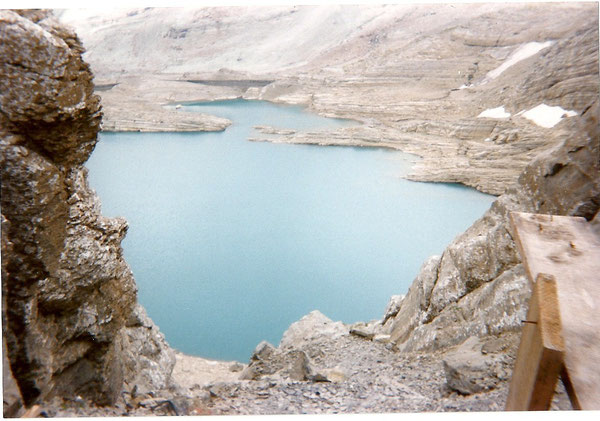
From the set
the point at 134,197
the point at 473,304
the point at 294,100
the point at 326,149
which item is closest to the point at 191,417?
the point at 473,304

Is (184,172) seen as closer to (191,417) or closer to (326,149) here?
(326,149)

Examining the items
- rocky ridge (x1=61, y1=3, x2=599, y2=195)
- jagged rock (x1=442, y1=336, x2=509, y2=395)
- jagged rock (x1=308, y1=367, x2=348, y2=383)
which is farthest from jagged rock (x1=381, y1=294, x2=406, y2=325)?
rocky ridge (x1=61, y1=3, x2=599, y2=195)

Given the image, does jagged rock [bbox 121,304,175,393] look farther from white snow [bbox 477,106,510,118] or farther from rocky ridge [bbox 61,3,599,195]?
white snow [bbox 477,106,510,118]

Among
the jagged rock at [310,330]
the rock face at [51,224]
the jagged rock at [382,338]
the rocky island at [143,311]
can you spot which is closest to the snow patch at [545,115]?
the rocky island at [143,311]

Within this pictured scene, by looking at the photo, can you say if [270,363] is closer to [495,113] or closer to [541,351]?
[541,351]

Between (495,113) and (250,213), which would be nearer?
(250,213)

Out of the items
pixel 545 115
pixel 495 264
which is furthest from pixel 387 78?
pixel 495 264
